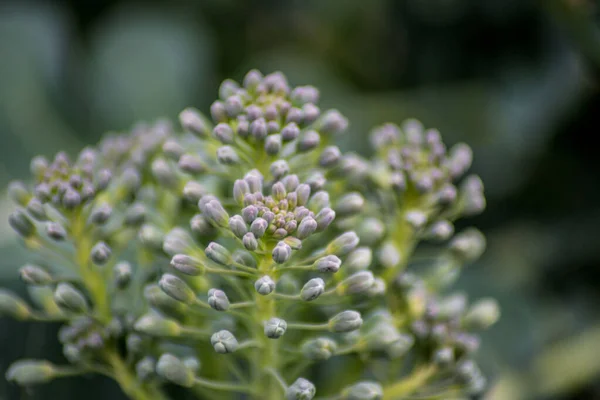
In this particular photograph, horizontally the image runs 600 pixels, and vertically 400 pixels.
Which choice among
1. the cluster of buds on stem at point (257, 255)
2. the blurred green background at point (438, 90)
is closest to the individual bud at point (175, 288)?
the cluster of buds on stem at point (257, 255)

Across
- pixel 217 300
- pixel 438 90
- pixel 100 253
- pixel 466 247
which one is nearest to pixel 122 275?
pixel 100 253

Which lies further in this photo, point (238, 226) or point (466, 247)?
point (466, 247)

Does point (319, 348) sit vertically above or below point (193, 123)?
below

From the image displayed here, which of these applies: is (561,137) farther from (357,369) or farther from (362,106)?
(357,369)

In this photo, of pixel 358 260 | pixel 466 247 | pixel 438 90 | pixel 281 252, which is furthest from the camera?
pixel 438 90

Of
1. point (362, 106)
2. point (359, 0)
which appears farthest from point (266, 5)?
point (362, 106)

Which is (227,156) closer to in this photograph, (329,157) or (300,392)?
(329,157)

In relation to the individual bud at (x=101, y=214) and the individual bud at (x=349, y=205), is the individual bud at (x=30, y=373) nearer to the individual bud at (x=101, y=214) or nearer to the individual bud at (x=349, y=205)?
the individual bud at (x=101, y=214)

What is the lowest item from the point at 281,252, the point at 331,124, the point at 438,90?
the point at 281,252
